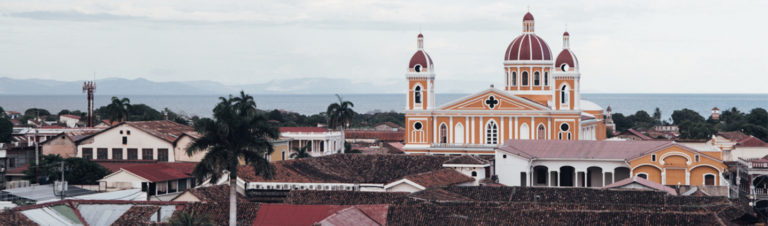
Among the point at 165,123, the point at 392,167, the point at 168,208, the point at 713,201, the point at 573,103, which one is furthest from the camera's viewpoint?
the point at 573,103

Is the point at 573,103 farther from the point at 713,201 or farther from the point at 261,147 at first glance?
the point at 261,147

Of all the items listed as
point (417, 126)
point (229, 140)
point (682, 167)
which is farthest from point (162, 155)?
point (682, 167)

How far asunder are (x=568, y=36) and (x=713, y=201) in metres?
34.2

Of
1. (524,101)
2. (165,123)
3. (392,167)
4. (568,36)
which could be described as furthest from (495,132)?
(165,123)

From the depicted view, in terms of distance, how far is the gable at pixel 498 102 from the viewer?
249 feet

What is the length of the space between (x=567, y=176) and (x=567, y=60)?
12.0m

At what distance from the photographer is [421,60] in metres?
79.1

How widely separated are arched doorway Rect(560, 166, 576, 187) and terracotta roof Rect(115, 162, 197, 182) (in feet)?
74.8

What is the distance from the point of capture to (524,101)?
75.8 metres

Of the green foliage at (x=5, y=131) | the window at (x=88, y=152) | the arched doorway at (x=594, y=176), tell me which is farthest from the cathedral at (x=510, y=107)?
the green foliage at (x=5, y=131)

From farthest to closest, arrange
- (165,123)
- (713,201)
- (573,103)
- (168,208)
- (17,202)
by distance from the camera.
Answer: (573,103), (165,123), (713,201), (17,202), (168,208)

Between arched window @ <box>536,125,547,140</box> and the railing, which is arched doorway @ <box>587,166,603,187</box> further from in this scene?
the railing

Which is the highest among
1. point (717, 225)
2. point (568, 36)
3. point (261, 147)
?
point (568, 36)

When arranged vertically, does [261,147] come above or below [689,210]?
above
